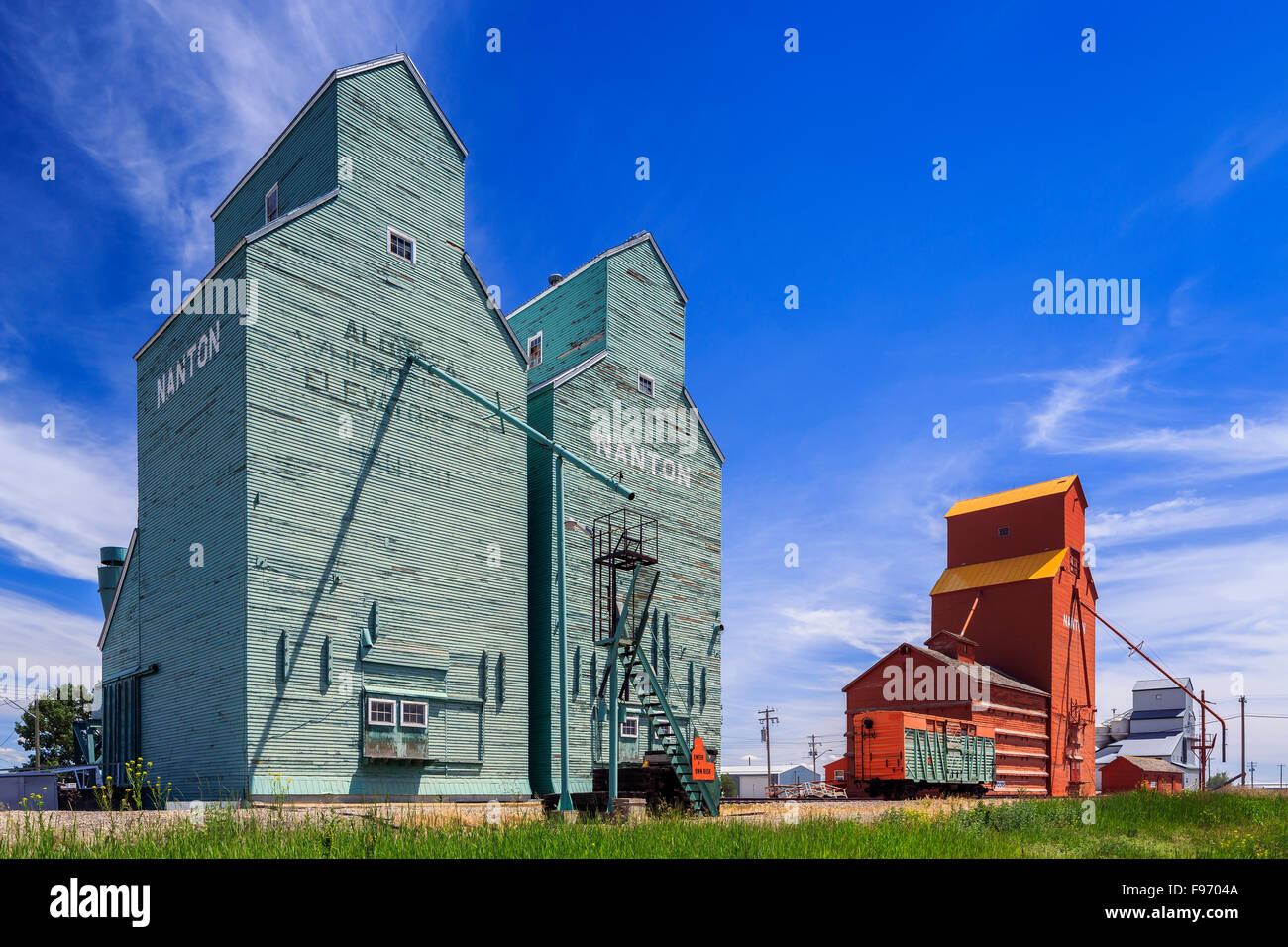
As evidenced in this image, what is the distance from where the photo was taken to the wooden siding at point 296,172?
961 inches

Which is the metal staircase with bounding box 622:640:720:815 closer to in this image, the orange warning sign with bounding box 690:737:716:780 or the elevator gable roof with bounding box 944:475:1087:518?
the orange warning sign with bounding box 690:737:716:780

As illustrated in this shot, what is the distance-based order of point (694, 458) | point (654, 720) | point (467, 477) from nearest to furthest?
1. point (467, 477)
2. point (654, 720)
3. point (694, 458)

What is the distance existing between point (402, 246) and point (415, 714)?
12.2 meters

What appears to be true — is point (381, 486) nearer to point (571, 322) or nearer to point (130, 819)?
point (571, 322)

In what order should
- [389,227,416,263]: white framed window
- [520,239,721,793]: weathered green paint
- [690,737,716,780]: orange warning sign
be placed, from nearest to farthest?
[690,737,716,780]: orange warning sign < [389,227,416,263]: white framed window < [520,239,721,793]: weathered green paint

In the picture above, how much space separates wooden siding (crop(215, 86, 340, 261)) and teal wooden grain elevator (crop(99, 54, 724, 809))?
0.10 meters

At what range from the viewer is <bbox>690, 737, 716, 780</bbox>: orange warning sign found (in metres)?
22.6

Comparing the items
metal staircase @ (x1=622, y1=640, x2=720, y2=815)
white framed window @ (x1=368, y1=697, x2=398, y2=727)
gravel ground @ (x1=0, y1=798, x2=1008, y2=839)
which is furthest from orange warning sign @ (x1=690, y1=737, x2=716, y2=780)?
white framed window @ (x1=368, y1=697, x2=398, y2=727)
